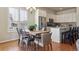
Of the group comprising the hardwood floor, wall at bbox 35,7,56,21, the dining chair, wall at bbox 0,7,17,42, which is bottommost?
the hardwood floor

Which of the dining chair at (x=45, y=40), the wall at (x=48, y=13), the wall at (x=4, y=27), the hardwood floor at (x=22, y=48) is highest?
the wall at (x=48, y=13)

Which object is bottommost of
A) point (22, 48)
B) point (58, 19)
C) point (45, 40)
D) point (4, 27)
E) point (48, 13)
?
point (22, 48)

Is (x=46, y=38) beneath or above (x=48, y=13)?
beneath

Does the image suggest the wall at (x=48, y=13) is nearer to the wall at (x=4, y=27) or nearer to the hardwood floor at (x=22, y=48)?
the hardwood floor at (x=22, y=48)

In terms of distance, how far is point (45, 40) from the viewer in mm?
1832

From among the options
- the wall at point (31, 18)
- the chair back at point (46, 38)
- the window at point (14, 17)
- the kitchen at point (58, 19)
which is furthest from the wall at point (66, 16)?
the window at point (14, 17)

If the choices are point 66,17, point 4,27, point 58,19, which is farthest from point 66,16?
point 4,27

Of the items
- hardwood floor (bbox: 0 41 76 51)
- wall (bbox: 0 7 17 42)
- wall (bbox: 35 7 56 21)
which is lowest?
hardwood floor (bbox: 0 41 76 51)

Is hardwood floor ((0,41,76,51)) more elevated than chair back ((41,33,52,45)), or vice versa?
chair back ((41,33,52,45))

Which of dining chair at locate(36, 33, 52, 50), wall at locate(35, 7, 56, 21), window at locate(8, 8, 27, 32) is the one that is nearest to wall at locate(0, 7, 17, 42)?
window at locate(8, 8, 27, 32)

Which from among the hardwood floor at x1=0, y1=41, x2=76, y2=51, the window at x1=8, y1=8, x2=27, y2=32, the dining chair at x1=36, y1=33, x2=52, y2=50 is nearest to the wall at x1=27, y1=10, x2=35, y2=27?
the window at x1=8, y1=8, x2=27, y2=32

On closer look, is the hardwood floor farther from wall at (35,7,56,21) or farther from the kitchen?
wall at (35,7,56,21)

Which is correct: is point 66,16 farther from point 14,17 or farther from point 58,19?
point 14,17

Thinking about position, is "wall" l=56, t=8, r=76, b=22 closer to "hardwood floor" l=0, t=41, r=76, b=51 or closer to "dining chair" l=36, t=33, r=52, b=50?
"dining chair" l=36, t=33, r=52, b=50
